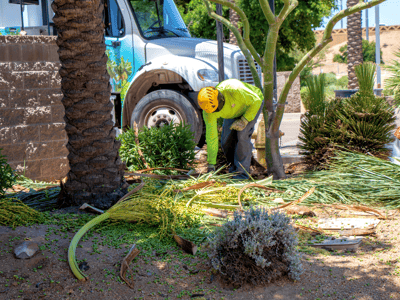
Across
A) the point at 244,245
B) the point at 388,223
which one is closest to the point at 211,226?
the point at 244,245

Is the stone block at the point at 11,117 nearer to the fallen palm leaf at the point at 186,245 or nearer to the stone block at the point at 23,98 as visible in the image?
the stone block at the point at 23,98

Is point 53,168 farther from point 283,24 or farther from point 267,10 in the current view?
point 283,24

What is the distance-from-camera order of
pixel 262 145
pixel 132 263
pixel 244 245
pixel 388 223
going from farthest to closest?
pixel 262 145 < pixel 388 223 < pixel 132 263 < pixel 244 245

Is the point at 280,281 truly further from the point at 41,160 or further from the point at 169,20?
the point at 169,20

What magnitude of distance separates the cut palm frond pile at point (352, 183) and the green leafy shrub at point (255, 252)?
1667mm

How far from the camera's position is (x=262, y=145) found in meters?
6.97

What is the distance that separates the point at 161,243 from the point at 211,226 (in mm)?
532

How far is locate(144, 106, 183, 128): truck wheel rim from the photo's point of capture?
7.83 m

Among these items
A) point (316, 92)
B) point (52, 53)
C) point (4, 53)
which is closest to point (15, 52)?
point (4, 53)

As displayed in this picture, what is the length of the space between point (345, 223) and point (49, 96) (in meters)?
4.23

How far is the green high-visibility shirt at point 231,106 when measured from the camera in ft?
18.1

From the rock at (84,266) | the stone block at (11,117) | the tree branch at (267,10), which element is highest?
the tree branch at (267,10)

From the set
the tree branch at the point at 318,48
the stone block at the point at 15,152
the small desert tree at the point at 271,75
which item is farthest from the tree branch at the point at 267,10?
the stone block at the point at 15,152

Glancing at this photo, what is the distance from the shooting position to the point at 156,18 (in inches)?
348
